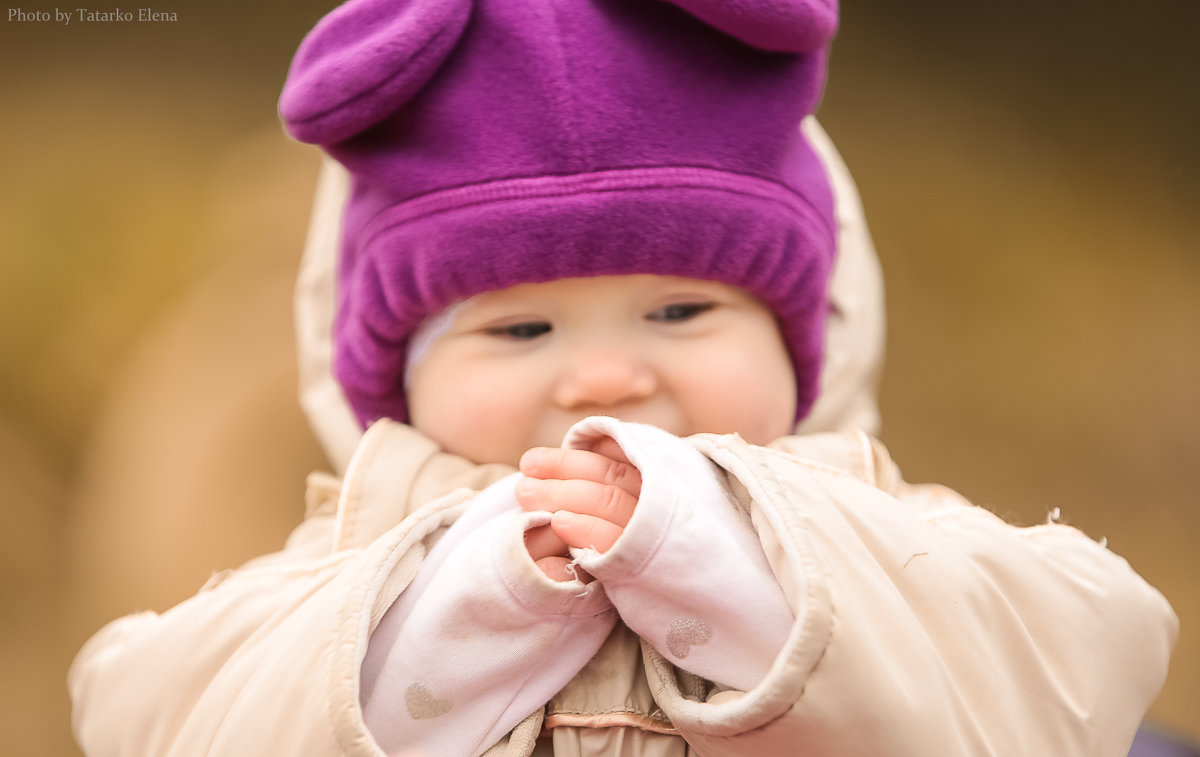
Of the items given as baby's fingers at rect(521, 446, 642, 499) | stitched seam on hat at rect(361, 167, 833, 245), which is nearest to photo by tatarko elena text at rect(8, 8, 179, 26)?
stitched seam on hat at rect(361, 167, 833, 245)

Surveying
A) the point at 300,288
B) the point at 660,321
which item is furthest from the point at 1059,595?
the point at 300,288

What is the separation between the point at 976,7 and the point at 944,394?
0.51 metres

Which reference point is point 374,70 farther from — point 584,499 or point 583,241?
point 584,499

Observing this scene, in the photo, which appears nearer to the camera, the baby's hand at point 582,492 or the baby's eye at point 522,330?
the baby's hand at point 582,492

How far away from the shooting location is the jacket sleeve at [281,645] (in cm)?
57

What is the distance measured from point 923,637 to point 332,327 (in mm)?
704

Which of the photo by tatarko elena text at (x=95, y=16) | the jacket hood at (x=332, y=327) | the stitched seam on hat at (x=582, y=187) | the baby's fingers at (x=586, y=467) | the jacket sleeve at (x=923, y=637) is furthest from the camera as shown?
the photo by tatarko elena text at (x=95, y=16)

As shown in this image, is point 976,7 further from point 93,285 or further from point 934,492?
point 93,285

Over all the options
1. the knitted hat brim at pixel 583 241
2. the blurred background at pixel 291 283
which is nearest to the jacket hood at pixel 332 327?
the blurred background at pixel 291 283

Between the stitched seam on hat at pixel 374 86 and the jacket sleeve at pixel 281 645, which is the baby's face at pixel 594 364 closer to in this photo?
the jacket sleeve at pixel 281 645

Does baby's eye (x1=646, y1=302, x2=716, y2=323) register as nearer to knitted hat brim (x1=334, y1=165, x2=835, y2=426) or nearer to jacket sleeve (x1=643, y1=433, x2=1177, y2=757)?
knitted hat brim (x1=334, y1=165, x2=835, y2=426)

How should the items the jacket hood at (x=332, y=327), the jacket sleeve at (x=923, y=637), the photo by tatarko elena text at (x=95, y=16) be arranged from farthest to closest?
the photo by tatarko elena text at (x=95, y=16), the jacket hood at (x=332, y=327), the jacket sleeve at (x=923, y=637)

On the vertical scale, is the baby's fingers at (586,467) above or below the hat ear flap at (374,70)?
below

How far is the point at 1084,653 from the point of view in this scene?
0.65 meters
